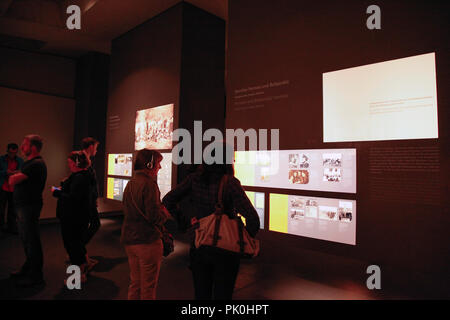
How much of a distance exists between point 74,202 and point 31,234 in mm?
618

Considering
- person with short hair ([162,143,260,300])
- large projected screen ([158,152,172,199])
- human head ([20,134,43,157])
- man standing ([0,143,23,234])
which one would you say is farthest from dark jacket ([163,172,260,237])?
man standing ([0,143,23,234])

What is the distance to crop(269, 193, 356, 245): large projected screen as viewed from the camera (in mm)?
3035

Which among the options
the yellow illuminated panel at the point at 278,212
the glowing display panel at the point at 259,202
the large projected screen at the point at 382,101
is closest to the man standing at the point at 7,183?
the glowing display panel at the point at 259,202

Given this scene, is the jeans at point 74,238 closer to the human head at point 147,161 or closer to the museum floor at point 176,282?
the museum floor at point 176,282

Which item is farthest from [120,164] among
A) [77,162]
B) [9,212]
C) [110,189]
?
[77,162]

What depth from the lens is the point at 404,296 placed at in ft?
9.48

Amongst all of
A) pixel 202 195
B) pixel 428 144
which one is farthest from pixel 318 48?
pixel 202 195

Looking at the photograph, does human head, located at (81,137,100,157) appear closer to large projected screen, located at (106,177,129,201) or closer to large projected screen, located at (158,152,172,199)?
large projected screen, located at (158,152,172,199)

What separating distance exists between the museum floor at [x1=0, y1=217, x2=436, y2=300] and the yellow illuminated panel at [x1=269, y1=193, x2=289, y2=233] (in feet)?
1.98

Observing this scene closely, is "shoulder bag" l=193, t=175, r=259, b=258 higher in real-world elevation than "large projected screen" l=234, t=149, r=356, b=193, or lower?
lower

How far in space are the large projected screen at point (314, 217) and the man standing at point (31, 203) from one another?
2.81m
